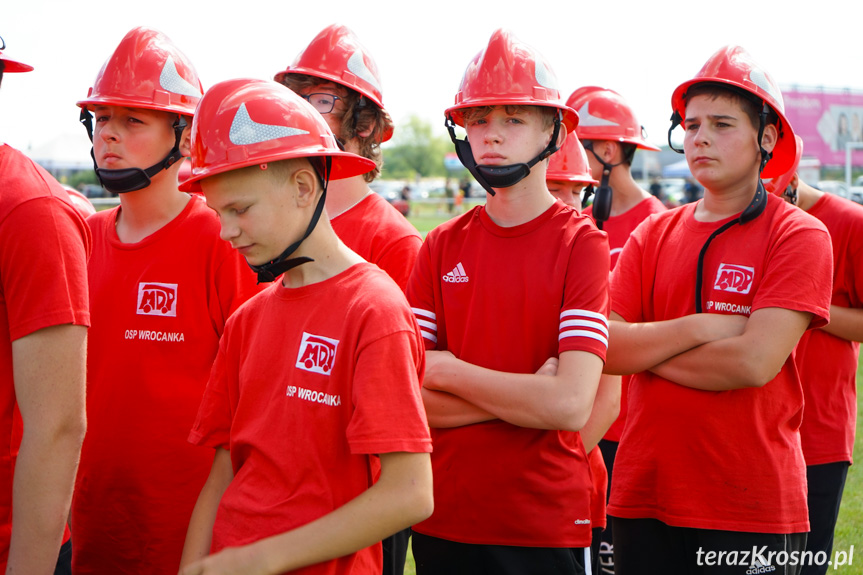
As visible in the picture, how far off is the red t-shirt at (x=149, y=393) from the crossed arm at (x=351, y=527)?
1.13 m

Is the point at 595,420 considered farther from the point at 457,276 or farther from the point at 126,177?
the point at 126,177

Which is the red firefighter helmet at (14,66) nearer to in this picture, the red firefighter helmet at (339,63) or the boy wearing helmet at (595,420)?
the red firefighter helmet at (339,63)

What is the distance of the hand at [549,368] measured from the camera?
111 inches

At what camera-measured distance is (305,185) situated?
7.46 feet

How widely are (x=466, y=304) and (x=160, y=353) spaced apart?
1182 mm

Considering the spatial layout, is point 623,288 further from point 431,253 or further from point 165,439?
point 165,439

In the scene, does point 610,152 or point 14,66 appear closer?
point 14,66

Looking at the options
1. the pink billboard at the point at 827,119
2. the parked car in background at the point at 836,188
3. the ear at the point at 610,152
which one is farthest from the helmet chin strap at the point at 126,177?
the pink billboard at the point at 827,119

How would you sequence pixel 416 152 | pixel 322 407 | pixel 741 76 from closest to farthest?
pixel 322 407 → pixel 741 76 → pixel 416 152

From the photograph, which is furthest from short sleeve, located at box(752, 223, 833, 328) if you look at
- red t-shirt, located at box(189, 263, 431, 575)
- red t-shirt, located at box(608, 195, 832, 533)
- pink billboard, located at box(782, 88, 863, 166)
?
pink billboard, located at box(782, 88, 863, 166)

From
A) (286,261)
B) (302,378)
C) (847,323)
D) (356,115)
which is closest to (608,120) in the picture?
(847,323)

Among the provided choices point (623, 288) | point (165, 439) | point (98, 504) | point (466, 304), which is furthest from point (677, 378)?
point (98, 504)

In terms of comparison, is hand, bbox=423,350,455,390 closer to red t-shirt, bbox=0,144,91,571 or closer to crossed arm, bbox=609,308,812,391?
crossed arm, bbox=609,308,812,391

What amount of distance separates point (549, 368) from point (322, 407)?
3.19 feet
